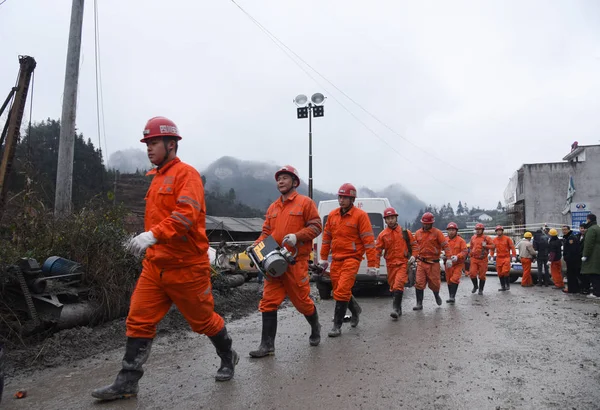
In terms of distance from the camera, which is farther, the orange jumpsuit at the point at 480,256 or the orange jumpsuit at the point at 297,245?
the orange jumpsuit at the point at 480,256

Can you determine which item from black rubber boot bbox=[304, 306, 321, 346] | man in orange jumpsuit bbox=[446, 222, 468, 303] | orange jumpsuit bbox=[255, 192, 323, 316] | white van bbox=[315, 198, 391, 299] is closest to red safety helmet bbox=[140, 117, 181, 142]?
orange jumpsuit bbox=[255, 192, 323, 316]

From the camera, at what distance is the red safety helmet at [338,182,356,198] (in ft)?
23.4

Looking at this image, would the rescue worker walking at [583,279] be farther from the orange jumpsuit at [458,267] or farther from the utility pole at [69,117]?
→ the utility pole at [69,117]

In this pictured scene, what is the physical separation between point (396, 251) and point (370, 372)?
4290 millimetres

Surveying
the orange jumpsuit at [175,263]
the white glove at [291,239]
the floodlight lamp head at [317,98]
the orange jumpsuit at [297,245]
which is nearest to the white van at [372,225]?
the orange jumpsuit at [297,245]

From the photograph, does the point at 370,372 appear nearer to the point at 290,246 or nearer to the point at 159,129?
the point at 290,246

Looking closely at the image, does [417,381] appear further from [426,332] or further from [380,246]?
[380,246]

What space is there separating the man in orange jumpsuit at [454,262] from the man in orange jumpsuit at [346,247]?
353 cm

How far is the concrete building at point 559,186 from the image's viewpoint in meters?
40.1

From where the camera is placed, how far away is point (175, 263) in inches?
151

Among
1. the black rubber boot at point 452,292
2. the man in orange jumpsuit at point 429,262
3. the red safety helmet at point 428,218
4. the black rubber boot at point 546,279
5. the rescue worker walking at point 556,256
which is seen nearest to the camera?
the man in orange jumpsuit at point 429,262

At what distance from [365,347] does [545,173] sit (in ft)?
139

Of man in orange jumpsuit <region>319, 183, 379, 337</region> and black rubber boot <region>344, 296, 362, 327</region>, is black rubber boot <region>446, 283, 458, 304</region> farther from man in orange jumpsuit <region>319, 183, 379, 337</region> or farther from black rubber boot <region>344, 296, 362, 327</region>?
man in orange jumpsuit <region>319, 183, 379, 337</region>

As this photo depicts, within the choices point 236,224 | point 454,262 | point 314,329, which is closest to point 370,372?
point 314,329
